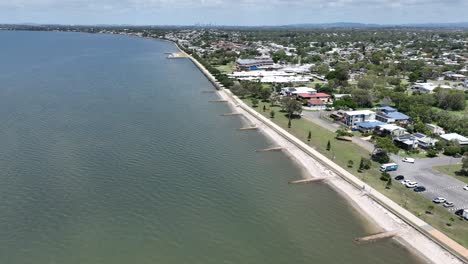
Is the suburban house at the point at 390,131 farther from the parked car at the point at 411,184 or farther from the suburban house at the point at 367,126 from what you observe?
the parked car at the point at 411,184

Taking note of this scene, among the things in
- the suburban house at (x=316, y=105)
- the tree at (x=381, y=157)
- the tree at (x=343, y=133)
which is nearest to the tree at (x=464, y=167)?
the tree at (x=381, y=157)

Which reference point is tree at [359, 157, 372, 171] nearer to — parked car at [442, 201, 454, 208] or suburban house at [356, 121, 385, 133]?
parked car at [442, 201, 454, 208]

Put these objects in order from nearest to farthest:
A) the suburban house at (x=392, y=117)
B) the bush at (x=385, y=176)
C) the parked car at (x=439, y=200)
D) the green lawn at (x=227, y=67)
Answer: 1. the parked car at (x=439, y=200)
2. the bush at (x=385, y=176)
3. the suburban house at (x=392, y=117)
4. the green lawn at (x=227, y=67)

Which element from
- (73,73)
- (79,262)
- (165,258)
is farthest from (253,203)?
(73,73)

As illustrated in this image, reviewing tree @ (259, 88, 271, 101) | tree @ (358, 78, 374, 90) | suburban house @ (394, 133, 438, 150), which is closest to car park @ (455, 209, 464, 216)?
suburban house @ (394, 133, 438, 150)

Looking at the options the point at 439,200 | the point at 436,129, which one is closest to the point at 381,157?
the point at 439,200

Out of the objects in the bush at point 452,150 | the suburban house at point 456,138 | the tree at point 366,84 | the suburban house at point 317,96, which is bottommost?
the bush at point 452,150
